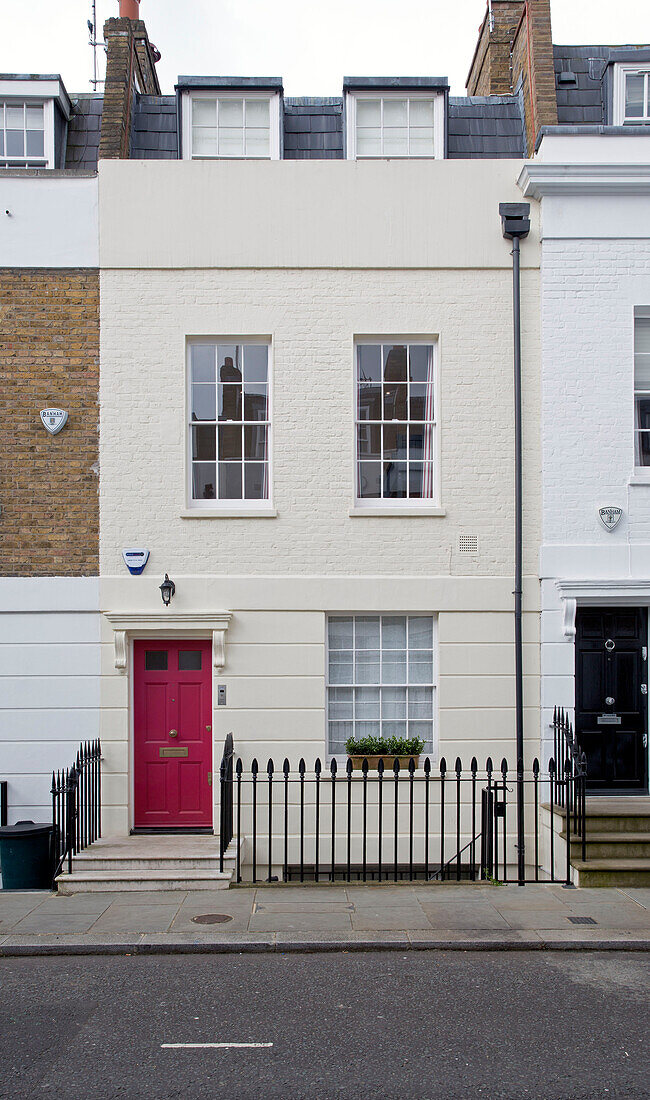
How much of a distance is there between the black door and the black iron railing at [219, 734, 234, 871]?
167 inches

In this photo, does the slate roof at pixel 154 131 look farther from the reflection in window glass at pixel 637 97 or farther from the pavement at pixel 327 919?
the pavement at pixel 327 919

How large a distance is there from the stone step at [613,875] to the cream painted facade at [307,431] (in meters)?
1.88

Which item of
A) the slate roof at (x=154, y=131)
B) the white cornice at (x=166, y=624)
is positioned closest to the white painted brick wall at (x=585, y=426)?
the white cornice at (x=166, y=624)

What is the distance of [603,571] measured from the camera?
1091 cm

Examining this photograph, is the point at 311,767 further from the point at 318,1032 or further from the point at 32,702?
the point at 318,1032

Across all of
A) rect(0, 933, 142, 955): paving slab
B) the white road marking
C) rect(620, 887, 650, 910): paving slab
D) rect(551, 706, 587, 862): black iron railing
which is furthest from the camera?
rect(551, 706, 587, 862): black iron railing

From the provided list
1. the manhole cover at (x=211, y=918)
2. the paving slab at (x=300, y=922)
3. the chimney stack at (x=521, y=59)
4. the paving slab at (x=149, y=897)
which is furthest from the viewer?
the chimney stack at (x=521, y=59)

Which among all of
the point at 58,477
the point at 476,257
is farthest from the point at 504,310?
the point at 58,477

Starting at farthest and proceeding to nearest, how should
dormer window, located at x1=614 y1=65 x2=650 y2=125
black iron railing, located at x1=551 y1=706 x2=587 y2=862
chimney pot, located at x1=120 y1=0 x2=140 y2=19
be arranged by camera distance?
1. chimney pot, located at x1=120 y1=0 x2=140 y2=19
2. dormer window, located at x1=614 y1=65 x2=650 y2=125
3. black iron railing, located at x1=551 y1=706 x2=587 y2=862

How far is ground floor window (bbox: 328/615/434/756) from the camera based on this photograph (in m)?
11.2

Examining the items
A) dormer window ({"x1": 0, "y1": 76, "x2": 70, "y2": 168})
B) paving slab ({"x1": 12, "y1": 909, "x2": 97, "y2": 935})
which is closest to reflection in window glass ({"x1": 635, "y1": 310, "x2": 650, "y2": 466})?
dormer window ({"x1": 0, "y1": 76, "x2": 70, "y2": 168})

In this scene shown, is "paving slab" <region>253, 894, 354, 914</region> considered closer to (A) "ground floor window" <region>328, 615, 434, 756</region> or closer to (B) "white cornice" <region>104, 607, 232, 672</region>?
(A) "ground floor window" <region>328, 615, 434, 756</region>

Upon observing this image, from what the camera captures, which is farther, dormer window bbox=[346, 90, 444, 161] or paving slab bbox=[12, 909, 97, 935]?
dormer window bbox=[346, 90, 444, 161]

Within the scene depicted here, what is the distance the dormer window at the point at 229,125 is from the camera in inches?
464
